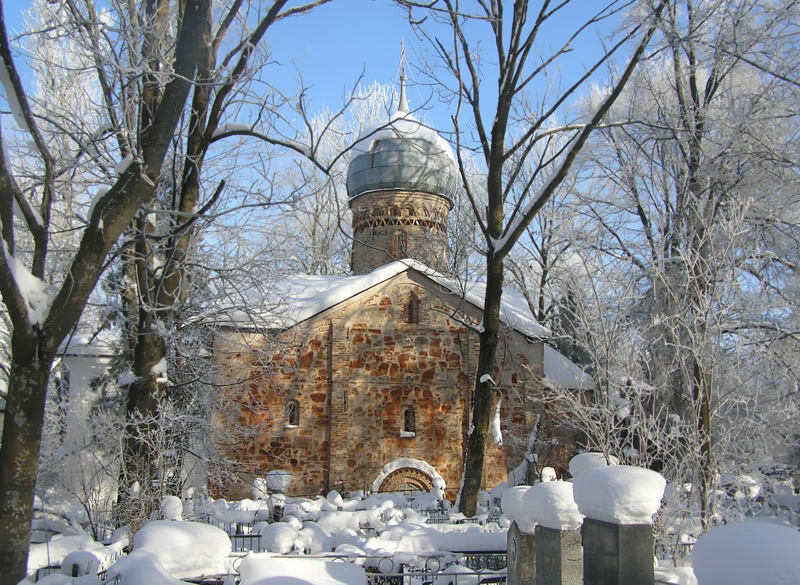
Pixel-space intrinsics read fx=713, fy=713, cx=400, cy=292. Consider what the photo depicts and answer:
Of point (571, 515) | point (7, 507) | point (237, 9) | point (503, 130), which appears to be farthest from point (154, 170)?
point (503, 130)

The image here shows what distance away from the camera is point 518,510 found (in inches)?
214

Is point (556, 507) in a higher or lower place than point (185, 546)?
higher

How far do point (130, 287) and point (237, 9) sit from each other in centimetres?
476

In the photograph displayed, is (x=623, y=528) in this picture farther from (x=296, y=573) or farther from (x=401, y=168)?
(x=401, y=168)

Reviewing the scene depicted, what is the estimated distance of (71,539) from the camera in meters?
7.48

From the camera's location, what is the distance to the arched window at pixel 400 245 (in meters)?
18.3

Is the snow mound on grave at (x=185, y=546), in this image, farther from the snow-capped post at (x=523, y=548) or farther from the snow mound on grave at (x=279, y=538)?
the snow mound on grave at (x=279, y=538)

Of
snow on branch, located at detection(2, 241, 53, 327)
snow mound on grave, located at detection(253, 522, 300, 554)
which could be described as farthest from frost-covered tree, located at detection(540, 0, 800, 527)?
snow on branch, located at detection(2, 241, 53, 327)

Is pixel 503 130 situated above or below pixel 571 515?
above

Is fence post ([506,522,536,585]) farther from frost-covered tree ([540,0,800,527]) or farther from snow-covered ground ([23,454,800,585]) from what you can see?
frost-covered tree ([540,0,800,527])

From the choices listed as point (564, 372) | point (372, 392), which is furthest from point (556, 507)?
point (564, 372)

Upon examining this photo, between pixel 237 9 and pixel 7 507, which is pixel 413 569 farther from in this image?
pixel 237 9

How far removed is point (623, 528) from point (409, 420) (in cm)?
1136

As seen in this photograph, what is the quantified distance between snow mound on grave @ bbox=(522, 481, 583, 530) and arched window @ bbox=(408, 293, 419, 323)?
10682mm
